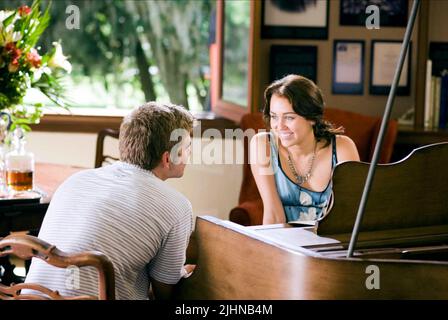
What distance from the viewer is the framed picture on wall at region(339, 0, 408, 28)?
414 centimetres

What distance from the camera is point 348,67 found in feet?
13.8

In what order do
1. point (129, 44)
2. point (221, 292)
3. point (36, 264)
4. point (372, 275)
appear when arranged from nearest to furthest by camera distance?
point (372, 275) → point (221, 292) → point (36, 264) → point (129, 44)

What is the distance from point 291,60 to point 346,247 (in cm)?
245

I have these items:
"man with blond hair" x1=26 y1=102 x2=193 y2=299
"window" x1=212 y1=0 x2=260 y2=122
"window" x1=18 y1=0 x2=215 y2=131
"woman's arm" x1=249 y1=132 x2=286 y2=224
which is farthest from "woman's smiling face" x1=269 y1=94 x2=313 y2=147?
"window" x1=18 y1=0 x2=215 y2=131

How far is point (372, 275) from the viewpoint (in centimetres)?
161

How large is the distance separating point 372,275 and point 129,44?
3786 millimetres

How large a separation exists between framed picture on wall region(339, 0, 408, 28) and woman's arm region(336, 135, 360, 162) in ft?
4.47

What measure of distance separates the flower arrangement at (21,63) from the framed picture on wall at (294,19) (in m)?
1.44

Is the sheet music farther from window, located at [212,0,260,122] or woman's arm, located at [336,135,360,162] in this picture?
window, located at [212,0,260,122]

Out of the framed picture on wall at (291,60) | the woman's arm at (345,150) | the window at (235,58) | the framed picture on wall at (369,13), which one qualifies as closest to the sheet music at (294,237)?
the woman's arm at (345,150)

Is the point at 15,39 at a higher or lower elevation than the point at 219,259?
higher

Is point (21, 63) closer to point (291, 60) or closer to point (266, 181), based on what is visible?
point (266, 181)
